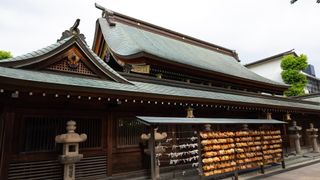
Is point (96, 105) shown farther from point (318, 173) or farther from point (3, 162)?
point (318, 173)

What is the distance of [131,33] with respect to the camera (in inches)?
548

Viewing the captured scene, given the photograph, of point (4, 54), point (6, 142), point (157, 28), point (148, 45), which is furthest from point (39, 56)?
point (4, 54)

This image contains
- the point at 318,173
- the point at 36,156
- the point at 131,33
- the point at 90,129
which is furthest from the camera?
the point at 131,33

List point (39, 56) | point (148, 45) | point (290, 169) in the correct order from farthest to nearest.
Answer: point (148, 45) < point (290, 169) < point (39, 56)

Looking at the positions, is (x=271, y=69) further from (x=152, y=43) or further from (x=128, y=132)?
(x=128, y=132)

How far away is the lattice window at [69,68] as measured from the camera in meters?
7.38

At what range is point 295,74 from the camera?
102 ft

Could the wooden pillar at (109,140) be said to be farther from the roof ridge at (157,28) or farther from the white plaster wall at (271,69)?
the white plaster wall at (271,69)

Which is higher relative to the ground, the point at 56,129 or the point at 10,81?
the point at 10,81

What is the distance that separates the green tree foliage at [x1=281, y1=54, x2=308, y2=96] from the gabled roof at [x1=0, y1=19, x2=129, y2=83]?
96.6ft

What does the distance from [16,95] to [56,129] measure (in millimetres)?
1477

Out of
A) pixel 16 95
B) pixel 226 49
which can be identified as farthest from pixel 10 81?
pixel 226 49

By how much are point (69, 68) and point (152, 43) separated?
7116mm

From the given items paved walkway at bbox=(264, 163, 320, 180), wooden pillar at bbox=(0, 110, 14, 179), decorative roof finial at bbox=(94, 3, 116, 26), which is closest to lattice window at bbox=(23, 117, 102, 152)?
wooden pillar at bbox=(0, 110, 14, 179)
